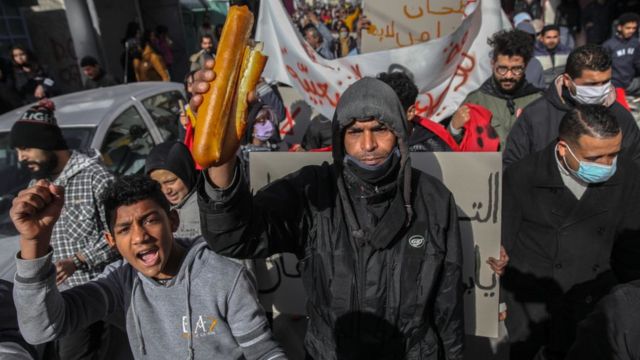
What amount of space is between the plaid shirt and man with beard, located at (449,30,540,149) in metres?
2.50

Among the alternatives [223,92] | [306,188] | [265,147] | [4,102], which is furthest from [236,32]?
[4,102]

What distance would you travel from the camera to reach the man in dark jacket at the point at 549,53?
7.21 meters

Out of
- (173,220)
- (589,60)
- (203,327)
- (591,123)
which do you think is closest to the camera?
(203,327)

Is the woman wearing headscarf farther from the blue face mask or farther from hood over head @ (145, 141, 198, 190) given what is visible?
the blue face mask

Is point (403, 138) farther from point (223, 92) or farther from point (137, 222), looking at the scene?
point (137, 222)

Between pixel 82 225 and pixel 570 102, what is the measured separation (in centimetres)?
318

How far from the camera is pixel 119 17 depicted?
1239 cm

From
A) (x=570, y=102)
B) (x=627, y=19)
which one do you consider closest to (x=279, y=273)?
(x=570, y=102)

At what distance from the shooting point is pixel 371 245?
5.42 ft

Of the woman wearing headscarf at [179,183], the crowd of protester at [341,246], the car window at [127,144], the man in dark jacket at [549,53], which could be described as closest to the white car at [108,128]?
the car window at [127,144]

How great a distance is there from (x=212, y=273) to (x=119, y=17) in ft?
41.4

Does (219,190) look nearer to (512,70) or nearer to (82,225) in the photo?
(82,225)

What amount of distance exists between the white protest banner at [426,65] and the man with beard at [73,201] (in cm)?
176

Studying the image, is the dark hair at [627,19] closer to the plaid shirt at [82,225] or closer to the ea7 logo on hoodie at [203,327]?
the plaid shirt at [82,225]
